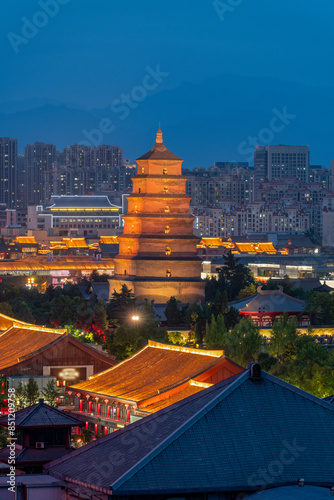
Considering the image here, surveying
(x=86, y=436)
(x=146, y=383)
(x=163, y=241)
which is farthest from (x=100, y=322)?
(x=86, y=436)

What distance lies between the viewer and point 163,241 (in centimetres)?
6706

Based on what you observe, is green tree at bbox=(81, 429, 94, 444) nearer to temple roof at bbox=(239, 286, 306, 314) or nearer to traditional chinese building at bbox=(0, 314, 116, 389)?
traditional chinese building at bbox=(0, 314, 116, 389)

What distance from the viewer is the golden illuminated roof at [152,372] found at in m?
29.6

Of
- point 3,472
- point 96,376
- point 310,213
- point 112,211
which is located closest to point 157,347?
point 96,376

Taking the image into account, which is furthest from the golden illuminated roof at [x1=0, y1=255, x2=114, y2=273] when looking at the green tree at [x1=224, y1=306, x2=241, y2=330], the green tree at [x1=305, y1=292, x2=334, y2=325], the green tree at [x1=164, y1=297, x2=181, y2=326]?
the green tree at [x1=224, y1=306, x2=241, y2=330]

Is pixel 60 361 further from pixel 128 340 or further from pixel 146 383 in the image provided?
pixel 128 340

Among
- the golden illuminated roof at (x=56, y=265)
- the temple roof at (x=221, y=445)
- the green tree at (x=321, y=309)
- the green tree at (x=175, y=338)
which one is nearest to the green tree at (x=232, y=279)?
the green tree at (x=321, y=309)

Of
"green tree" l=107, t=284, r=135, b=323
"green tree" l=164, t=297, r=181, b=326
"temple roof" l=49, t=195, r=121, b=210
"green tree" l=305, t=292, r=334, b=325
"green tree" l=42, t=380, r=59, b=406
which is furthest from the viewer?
"temple roof" l=49, t=195, r=121, b=210

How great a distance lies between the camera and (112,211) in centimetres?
16638

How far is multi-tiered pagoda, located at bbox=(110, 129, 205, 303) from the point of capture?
6694 centimetres

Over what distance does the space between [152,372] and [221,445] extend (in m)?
15.0

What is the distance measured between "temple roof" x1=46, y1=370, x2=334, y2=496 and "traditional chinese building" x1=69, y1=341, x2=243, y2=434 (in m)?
8.67

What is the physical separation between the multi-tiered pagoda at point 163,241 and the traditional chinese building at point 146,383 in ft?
106

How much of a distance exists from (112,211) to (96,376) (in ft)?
436
